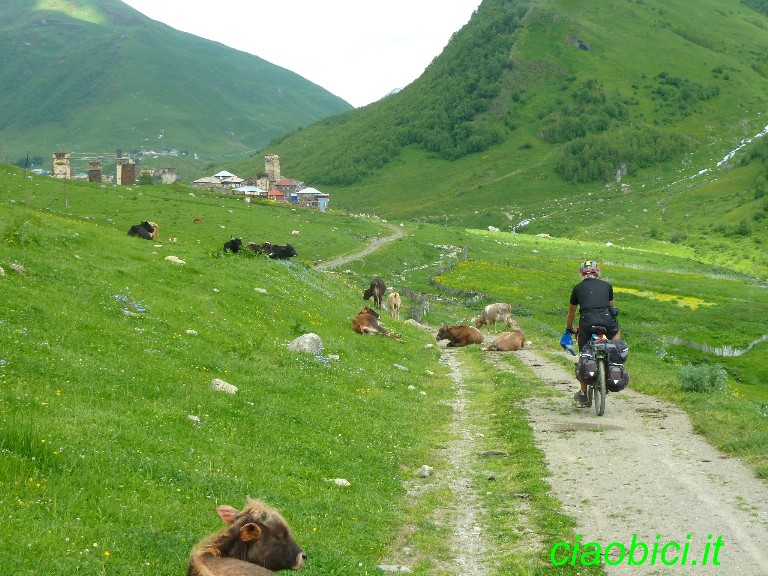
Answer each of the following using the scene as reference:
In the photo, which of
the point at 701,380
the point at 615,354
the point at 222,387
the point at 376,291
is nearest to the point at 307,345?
the point at 222,387

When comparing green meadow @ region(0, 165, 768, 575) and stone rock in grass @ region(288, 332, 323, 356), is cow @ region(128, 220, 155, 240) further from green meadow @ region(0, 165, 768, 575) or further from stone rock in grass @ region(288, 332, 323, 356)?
stone rock in grass @ region(288, 332, 323, 356)

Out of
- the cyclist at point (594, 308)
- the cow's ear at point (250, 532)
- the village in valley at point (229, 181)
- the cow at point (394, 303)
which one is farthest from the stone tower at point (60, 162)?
the cow's ear at point (250, 532)

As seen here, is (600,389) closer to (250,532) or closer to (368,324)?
(250,532)

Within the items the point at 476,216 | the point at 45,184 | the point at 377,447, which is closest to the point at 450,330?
the point at 377,447

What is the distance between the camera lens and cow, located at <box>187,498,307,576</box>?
23.7ft

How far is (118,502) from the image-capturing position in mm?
9406

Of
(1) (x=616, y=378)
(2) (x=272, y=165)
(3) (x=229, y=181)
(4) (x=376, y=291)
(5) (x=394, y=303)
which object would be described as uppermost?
(2) (x=272, y=165)

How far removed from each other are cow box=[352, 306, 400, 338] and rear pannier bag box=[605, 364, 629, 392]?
44.4 feet

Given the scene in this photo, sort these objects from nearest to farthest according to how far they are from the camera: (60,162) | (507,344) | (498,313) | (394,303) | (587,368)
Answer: (587,368), (507,344), (394,303), (498,313), (60,162)

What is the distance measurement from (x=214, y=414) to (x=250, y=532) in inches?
282

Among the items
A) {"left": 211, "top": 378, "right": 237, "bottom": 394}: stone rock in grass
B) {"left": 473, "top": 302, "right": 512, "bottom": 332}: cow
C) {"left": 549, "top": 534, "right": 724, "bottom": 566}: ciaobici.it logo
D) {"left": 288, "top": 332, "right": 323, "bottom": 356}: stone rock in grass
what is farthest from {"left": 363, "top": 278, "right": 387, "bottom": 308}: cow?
{"left": 549, "top": 534, "right": 724, "bottom": 566}: ciaobici.it logo

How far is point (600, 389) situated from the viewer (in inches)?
698

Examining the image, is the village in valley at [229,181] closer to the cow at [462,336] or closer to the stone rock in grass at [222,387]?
the cow at [462,336]

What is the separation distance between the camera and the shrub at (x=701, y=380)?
20.2m
